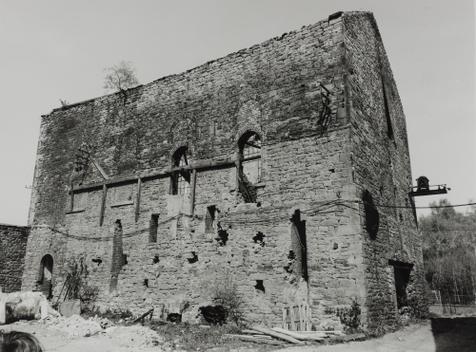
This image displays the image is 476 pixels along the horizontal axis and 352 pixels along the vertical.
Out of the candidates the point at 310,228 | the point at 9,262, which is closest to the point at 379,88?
the point at 310,228

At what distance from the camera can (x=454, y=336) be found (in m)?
10.0

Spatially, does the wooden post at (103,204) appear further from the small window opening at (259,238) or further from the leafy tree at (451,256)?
the leafy tree at (451,256)

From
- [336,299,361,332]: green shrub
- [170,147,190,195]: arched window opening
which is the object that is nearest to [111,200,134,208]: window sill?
[170,147,190,195]: arched window opening

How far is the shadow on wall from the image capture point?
28.1ft

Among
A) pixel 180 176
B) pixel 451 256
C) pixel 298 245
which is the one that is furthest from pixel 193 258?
→ pixel 451 256

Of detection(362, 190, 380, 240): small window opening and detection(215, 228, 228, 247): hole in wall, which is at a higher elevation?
detection(362, 190, 380, 240): small window opening

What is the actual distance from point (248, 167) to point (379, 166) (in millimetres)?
3941

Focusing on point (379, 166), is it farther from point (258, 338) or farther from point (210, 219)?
point (258, 338)

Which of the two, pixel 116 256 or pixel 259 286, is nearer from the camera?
pixel 259 286

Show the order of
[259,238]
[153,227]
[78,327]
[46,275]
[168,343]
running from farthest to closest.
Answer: [46,275]
[153,227]
[259,238]
[78,327]
[168,343]

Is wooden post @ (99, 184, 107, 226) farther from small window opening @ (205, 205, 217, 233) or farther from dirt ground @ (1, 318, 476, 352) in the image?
small window opening @ (205, 205, 217, 233)

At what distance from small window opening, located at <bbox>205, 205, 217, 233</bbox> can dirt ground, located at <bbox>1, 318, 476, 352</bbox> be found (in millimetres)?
3743

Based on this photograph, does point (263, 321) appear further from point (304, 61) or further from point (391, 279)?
point (304, 61)

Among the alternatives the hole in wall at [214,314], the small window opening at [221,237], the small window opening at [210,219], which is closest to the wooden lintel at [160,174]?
the small window opening at [210,219]
